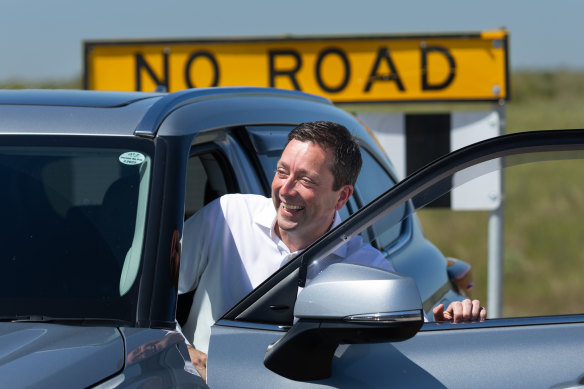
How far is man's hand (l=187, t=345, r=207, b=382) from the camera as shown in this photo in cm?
259

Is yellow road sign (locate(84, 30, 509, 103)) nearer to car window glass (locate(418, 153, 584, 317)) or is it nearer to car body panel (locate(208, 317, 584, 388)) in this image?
car window glass (locate(418, 153, 584, 317))

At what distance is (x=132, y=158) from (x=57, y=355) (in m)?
0.81

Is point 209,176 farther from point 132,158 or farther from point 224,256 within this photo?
point 132,158

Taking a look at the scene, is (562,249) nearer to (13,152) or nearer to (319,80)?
(319,80)

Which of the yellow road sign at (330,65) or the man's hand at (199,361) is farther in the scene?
the yellow road sign at (330,65)

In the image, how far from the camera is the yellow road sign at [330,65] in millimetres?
7652

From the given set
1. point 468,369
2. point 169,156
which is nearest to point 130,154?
point 169,156

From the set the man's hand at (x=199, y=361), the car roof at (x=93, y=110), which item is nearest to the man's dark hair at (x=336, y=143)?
the car roof at (x=93, y=110)

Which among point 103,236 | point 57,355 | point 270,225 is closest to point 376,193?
point 270,225

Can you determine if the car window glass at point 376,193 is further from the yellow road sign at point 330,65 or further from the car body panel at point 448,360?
the yellow road sign at point 330,65

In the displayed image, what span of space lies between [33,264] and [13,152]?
406mm

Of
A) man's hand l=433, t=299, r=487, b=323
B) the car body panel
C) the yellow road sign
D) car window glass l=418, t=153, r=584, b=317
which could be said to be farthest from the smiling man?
car window glass l=418, t=153, r=584, b=317

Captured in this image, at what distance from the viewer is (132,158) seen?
3004mm

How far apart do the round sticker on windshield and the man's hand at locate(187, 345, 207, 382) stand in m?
0.58
